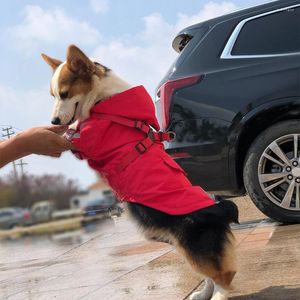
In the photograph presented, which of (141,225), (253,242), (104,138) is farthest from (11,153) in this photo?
(253,242)

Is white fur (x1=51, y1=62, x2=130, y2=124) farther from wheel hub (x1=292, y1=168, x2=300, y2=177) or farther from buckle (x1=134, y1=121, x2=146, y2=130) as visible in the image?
wheel hub (x1=292, y1=168, x2=300, y2=177)

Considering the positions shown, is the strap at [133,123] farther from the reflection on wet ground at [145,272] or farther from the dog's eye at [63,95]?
the reflection on wet ground at [145,272]

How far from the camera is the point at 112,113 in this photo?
104 inches

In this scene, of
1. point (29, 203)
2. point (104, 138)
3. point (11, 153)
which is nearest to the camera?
point (29, 203)

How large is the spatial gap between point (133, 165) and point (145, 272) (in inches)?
62.4

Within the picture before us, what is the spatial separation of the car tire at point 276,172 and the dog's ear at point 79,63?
2.66 metres

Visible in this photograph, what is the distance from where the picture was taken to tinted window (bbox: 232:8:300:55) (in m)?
4.97

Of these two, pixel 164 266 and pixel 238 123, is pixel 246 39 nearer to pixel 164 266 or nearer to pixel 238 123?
pixel 238 123

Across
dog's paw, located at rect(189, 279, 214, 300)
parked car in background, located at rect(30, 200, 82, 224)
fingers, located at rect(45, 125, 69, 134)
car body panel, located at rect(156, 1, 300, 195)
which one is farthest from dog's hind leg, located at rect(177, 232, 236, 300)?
car body panel, located at rect(156, 1, 300, 195)

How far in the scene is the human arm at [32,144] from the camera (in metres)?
1.68

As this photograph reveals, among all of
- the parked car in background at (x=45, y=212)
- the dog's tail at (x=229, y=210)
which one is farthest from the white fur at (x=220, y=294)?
the parked car in background at (x=45, y=212)

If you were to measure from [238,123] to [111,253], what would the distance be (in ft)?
6.55

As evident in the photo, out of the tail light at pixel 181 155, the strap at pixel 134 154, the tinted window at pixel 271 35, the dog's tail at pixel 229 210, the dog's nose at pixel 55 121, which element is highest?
the tinted window at pixel 271 35

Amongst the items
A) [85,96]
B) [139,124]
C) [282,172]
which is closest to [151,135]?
[139,124]
